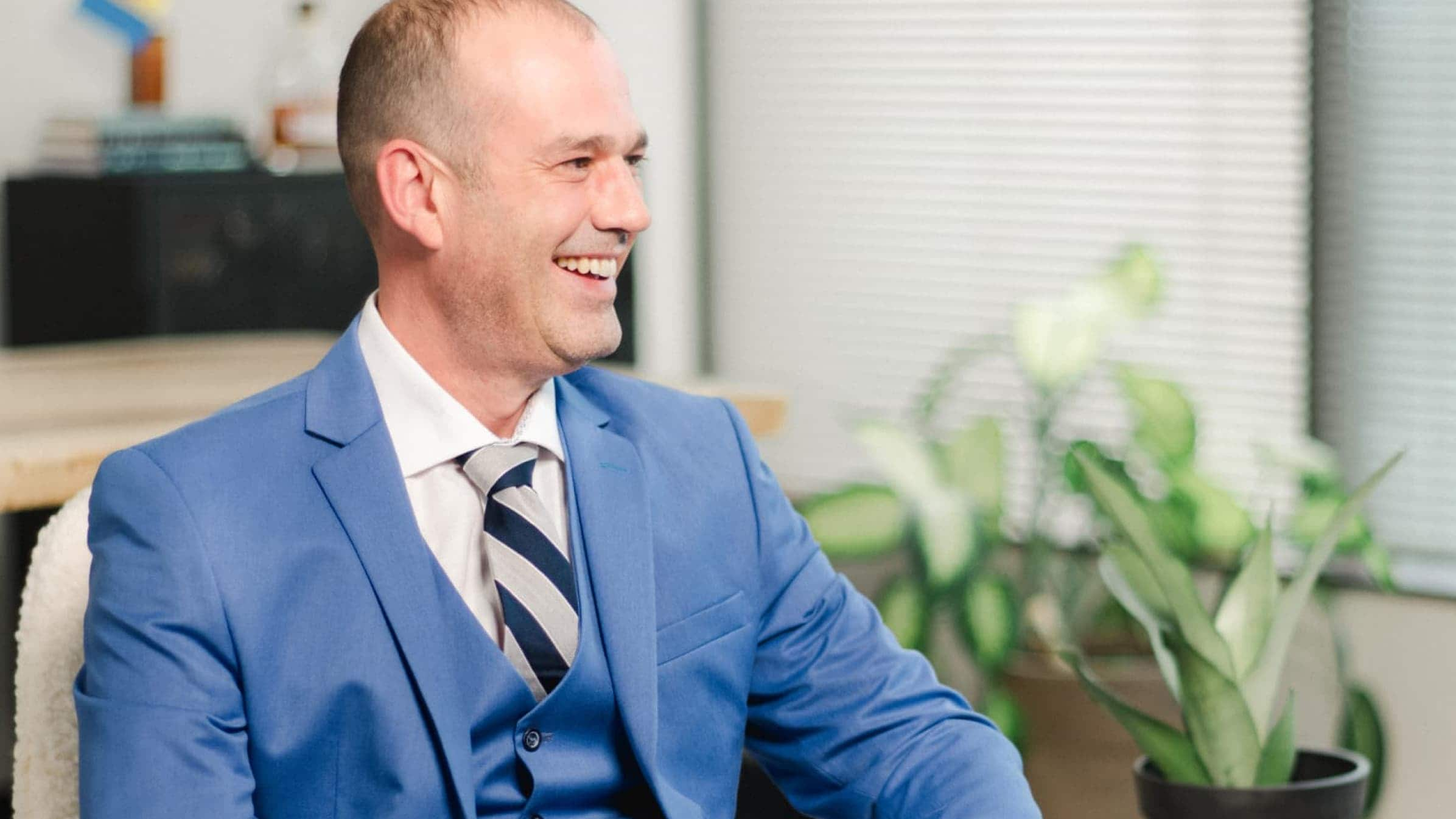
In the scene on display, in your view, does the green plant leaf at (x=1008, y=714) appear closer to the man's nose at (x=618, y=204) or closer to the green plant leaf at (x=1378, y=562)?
the green plant leaf at (x=1378, y=562)

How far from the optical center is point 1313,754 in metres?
2.34

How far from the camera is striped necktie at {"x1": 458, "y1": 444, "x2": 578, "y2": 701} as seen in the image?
4.47 ft

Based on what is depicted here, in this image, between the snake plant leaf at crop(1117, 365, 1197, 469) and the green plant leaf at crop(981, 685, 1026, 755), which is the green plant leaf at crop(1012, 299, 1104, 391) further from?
the green plant leaf at crop(981, 685, 1026, 755)

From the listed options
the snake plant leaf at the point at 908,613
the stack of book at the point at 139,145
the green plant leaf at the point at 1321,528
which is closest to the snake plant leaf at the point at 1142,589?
the green plant leaf at the point at 1321,528

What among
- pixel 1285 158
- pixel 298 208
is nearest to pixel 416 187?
pixel 1285 158

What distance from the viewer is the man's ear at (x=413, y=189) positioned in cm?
138

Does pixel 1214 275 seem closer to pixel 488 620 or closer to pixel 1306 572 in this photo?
pixel 1306 572

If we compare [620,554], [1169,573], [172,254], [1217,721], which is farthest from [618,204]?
[172,254]

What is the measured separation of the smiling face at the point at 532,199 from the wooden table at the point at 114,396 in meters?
0.62

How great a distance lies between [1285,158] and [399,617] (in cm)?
242

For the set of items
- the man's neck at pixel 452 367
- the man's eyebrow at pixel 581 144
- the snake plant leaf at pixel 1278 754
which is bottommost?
the snake plant leaf at pixel 1278 754

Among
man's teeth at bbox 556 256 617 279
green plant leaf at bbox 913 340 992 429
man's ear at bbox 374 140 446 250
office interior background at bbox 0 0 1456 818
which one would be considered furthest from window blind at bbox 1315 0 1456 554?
man's ear at bbox 374 140 446 250

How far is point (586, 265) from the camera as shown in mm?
1393

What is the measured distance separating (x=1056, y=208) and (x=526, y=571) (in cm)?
246
